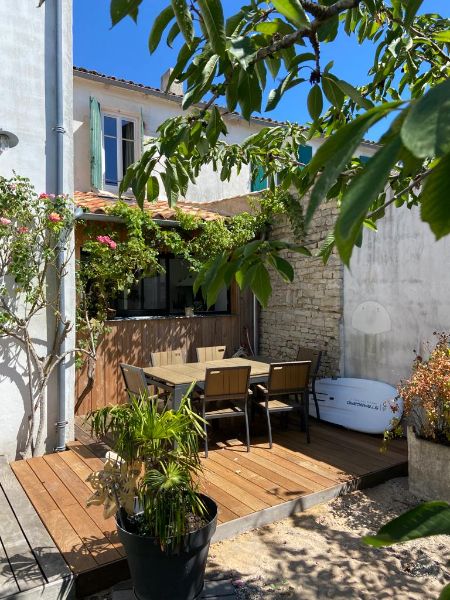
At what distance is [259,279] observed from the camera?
4.20 ft

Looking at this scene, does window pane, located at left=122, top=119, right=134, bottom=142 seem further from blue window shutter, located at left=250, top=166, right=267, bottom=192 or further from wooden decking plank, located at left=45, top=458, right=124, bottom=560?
wooden decking plank, located at left=45, top=458, right=124, bottom=560

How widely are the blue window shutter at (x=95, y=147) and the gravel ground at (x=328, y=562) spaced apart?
748 centimetres

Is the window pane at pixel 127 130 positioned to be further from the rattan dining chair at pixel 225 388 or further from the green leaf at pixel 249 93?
the green leaf at pixel 249 93

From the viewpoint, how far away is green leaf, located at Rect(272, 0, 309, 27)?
1.06 meters

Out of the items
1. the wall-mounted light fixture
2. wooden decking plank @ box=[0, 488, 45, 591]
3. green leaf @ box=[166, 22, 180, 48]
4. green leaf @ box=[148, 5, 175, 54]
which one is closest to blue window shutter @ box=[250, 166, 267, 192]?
green leaf @ box=[166, 22, 180, 48]

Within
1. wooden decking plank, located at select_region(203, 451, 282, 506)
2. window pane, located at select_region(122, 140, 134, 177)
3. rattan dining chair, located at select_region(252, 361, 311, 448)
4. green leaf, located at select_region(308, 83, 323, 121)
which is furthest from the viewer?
window pane, located at select_region(122, 140, 134, 177)

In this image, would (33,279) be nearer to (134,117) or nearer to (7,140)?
(7,140)

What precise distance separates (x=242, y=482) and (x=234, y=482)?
8cm

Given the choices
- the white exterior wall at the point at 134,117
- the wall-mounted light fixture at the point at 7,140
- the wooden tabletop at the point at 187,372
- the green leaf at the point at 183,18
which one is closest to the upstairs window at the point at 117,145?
the white exterior wall at the point at 134,117

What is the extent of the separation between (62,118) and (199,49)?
4.23 m

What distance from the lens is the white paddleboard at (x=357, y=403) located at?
613 centimetres

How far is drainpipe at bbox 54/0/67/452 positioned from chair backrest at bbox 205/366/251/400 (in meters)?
1.67

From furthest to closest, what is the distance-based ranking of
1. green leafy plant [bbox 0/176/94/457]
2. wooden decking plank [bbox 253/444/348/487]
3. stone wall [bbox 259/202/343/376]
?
stone wall [bbox 259/202/343/376] → green leafy plant [bbox 0/176/94/457] → wooden decking plank [bbox 253/444/348/487]

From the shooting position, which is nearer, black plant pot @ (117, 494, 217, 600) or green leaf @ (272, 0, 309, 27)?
green leaf @ (272, 0, 309, 27)
